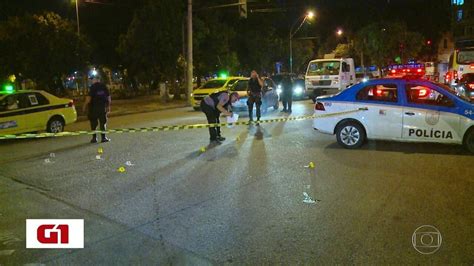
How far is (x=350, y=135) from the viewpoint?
1030cm

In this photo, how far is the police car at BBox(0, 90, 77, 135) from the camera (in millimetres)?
12664

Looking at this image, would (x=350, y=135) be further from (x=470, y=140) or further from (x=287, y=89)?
(x=287, y=89)

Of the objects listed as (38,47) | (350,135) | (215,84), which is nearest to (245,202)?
(350,135)

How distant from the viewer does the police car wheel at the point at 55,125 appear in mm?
13633

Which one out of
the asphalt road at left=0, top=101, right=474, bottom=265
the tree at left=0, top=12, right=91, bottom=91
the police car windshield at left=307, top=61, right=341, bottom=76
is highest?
the tree at left=0, top=12, right=91, bottom=91

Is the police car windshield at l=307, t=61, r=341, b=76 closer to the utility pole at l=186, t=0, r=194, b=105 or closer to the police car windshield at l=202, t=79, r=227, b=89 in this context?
the police car windshield at l=202, t=79, r=227, b=89

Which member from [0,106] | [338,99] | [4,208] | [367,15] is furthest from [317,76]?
[367,15]

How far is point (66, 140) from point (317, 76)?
14.0m

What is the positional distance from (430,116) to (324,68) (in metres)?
14.2

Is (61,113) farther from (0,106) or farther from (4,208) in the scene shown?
(4,208)

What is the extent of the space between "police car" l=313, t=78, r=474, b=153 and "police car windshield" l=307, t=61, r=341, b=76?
12817 millimetres

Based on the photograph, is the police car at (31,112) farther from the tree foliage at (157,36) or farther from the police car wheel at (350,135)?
the tree foliage at (157,36)

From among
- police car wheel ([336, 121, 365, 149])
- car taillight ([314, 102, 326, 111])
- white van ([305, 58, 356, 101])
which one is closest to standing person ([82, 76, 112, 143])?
car taillight ([314, 102, 326, 111])

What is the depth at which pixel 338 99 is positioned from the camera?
1041 cm
